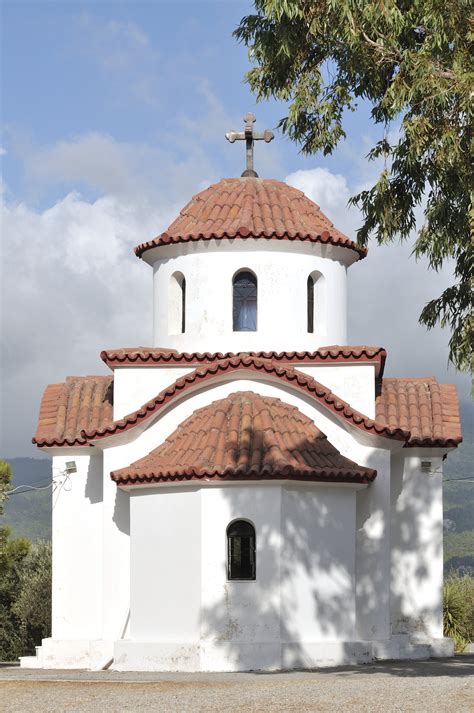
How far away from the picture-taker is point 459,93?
16469 millimetres

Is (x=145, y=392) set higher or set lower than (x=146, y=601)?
higher

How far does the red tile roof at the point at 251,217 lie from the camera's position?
77.8ft

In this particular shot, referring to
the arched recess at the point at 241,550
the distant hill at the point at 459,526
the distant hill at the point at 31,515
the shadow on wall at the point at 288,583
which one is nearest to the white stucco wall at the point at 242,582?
the shadow on wall at the point at 288,583

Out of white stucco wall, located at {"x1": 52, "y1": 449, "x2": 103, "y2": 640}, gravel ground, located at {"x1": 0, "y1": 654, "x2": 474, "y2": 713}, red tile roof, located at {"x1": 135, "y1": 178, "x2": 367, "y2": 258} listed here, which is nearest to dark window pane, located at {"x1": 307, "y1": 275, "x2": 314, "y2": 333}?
red tile roof, located at {"x1": 135, "y1": 178, "x2": 367, "y2": 258}

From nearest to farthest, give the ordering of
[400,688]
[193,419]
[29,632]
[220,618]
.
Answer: [400,688] → [220,618] → [193,419] → [29,632]

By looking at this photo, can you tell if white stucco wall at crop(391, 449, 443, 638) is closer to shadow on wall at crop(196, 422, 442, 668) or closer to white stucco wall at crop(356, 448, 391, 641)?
shadow on wall at crop(196, 422, 442, 668)

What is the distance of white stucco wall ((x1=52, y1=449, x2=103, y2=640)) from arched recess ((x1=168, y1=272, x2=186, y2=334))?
108 inches

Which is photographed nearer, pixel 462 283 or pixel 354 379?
pixel 462 283

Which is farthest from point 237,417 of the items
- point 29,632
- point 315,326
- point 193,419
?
point 29,632

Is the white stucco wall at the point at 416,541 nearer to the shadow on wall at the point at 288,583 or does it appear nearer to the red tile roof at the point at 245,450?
the red tile roof at the point at 245,450

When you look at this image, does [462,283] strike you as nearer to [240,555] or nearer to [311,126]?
[311,126]

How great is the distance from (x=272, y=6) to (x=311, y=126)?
210cm

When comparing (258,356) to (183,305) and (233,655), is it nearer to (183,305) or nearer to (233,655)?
(183,305)

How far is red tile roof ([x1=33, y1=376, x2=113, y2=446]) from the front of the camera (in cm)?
A: 2330
